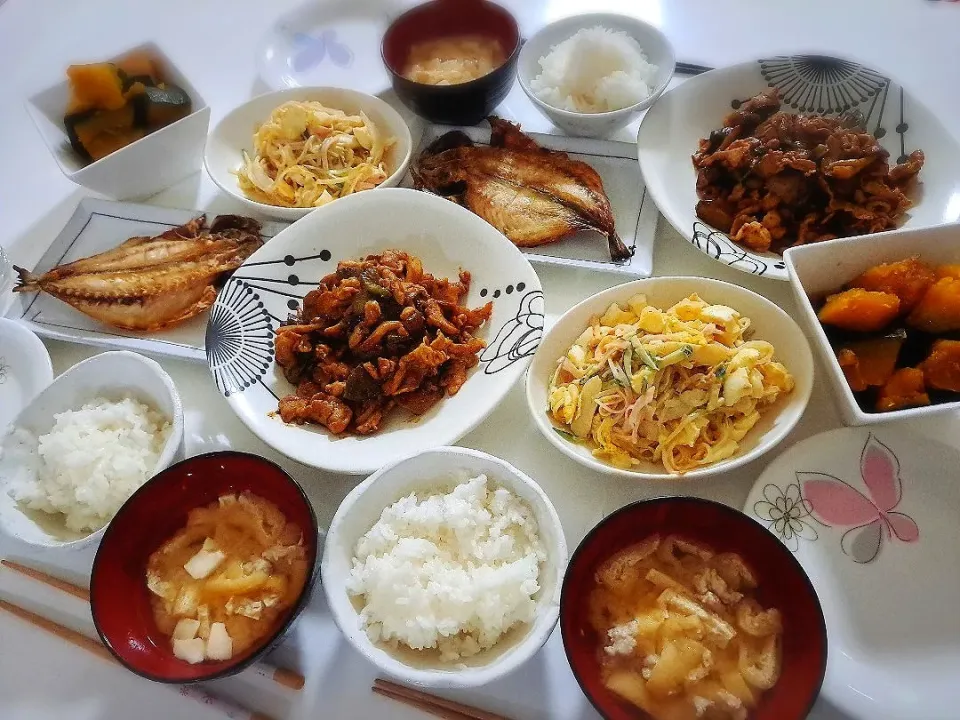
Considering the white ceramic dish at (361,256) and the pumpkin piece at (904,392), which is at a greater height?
the white ceramic dish at (361,256)

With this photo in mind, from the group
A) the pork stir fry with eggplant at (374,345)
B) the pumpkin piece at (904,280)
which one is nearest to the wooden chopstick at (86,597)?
the pork stir fry with eggplant at (374,345)

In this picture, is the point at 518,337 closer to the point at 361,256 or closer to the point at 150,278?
the point at 361,256

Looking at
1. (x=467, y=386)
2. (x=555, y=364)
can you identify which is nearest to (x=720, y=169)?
(x=555, y=364)

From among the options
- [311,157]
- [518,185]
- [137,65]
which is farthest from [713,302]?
[137,65]

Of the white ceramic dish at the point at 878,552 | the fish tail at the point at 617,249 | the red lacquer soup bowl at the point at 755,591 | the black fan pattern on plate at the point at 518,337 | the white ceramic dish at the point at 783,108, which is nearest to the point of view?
the red lacquer soup bowl at the point at 755,591

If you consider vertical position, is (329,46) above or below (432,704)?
above

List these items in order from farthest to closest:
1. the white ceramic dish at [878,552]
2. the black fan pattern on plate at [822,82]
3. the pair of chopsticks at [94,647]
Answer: the black fan pattern on plate at [822,82] < the pair of chopsticks at [94,647] < the white ceramic dish at [878,552]

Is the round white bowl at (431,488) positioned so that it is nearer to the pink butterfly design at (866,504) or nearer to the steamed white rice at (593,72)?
the pink butterfly design at (866,504)
